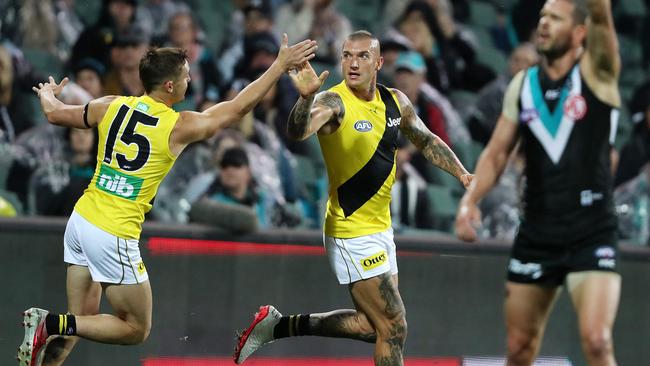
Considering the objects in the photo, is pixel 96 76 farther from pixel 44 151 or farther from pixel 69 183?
pixel 69 183

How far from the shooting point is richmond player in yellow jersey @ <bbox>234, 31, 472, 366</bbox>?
343 inches

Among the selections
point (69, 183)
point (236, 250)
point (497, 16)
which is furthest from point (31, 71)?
point (497, 16)

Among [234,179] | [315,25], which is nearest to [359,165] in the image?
[234,179]

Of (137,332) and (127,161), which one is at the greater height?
(127,161)

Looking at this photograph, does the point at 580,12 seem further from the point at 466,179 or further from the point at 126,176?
the point at 126,176

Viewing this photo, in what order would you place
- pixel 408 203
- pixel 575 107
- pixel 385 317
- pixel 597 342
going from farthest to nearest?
pixel 408 203 < pixel 385 317 < pixel 575 107 < pixel 597 342

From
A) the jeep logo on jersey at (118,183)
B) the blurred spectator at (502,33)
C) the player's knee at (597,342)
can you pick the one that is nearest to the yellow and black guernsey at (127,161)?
the jeep logo on jersey at (118,183)

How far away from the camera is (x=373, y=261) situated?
8758 mm

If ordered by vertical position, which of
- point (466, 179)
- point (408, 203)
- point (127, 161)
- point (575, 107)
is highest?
point (575, 107)

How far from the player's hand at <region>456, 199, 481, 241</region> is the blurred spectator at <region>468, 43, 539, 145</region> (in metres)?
7.53

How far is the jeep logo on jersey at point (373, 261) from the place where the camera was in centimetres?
874

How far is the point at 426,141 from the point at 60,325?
9.49 ft

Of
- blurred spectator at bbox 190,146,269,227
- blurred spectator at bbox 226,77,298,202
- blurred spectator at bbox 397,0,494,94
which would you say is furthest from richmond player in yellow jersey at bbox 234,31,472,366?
blurred spectator at bbox 397,0,494,94

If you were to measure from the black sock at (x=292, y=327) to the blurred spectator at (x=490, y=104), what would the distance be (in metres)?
5.74
